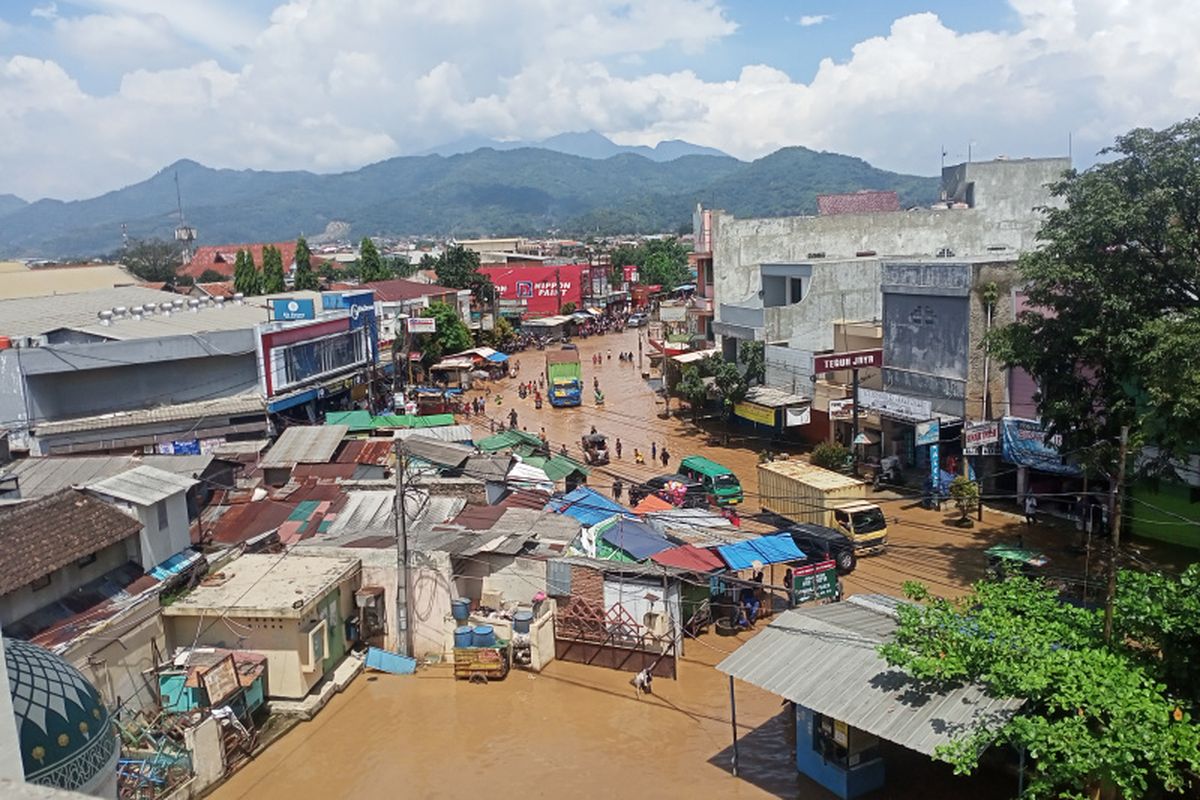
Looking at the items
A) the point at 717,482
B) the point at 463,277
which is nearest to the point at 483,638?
the point at 717,482

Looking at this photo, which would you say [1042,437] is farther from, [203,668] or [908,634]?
[203,668]

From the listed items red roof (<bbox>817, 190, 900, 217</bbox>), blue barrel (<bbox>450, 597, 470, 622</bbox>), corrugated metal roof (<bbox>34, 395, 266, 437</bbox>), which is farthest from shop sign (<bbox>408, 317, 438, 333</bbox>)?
blue barrel (<bbox>450, 597, 470, 622</bbox>)

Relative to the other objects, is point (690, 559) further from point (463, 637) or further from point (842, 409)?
point (842, 409)

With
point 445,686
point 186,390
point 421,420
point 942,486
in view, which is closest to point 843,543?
point 942,486

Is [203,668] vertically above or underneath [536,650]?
above

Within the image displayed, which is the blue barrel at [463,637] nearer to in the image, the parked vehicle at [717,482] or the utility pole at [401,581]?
the utility pole at [401,581]

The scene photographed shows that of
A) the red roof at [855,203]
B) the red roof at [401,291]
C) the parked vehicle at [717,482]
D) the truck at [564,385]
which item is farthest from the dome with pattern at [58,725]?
the red roof at [855,203]

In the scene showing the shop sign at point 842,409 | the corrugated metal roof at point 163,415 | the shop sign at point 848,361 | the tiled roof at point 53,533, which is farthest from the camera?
the shop sign at point 842,409
